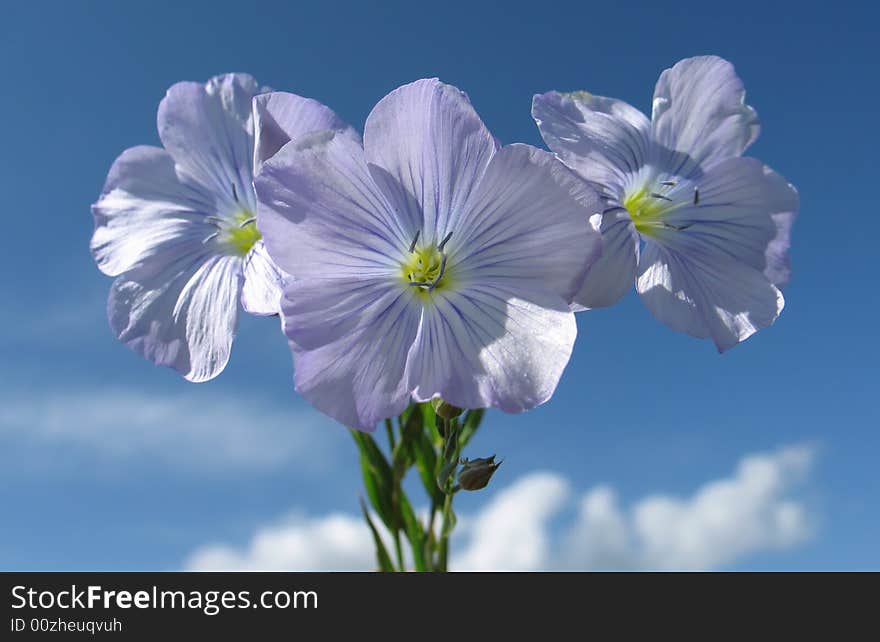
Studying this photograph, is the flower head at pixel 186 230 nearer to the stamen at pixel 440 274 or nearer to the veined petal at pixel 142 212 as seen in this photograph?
the veined petal at pixel 142 212

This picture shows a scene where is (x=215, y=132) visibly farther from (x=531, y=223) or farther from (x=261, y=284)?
(x=531, y=223)

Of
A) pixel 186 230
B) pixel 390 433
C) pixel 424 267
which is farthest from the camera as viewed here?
pixel 390 433

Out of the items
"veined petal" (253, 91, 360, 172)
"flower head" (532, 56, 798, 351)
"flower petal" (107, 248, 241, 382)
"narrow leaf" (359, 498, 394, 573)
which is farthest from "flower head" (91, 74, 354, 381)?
"narrow leaf" (359, 498, 394, 573)

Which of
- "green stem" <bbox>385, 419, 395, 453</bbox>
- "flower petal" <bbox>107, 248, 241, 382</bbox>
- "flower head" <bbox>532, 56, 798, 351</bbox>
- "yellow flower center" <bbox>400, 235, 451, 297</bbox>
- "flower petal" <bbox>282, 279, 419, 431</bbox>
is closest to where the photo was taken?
"flower petal" <bbox>282, 279, 419, 431</bbox>

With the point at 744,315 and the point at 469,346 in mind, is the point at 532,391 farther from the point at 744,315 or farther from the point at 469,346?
the point at 744,315

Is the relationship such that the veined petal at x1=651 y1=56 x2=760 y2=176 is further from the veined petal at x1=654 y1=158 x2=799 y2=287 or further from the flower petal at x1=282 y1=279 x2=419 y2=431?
the flower petal at x1=282 y1=279 x2=419 y2=431

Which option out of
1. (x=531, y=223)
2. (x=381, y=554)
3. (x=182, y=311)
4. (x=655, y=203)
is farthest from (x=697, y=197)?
(x=381, y=554)
